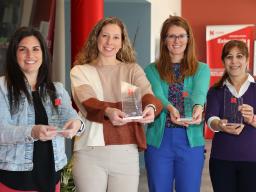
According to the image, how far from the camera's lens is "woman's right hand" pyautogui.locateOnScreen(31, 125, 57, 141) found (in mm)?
1812

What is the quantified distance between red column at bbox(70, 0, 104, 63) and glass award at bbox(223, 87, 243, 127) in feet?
4.79

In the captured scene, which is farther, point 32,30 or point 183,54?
point 183,54

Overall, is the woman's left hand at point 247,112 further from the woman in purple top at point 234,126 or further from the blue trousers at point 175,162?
the blue trousers at point 175,162

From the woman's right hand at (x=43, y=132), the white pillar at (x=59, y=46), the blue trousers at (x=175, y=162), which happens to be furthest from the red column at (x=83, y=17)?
the woman's right hand at (x=43, y=132)

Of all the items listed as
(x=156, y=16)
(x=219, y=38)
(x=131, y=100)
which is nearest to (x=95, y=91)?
(x=131, y=100)

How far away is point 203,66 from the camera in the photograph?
2.59 m

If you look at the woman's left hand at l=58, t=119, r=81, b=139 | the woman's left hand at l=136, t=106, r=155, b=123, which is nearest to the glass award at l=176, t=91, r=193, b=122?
the woman's left hand at l=136, t=106, r=155, b=123

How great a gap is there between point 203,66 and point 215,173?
0.67 m

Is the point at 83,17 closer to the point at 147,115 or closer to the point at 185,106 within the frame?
the point at 185,106

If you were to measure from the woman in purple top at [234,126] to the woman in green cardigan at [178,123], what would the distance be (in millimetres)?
120

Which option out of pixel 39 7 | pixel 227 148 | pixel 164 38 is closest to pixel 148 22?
pixel 39 7

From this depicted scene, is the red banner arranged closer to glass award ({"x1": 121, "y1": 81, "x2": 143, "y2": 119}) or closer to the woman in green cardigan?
the woman in green cardigan

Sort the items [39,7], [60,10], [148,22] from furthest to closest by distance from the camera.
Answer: [148,22] < [60,10] < [39,7]

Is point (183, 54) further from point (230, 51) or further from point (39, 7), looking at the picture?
point (39, 7)
